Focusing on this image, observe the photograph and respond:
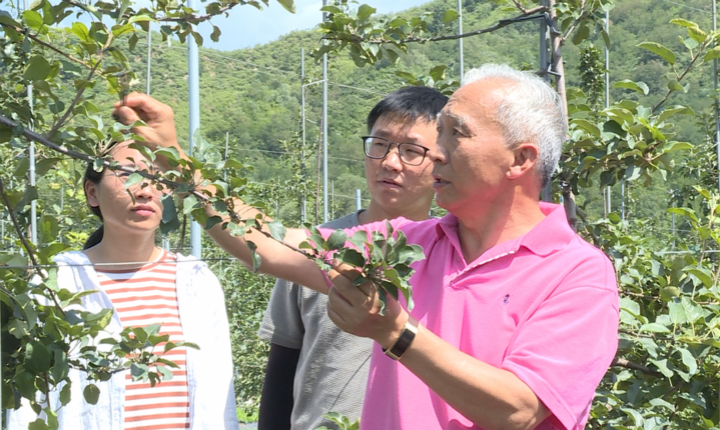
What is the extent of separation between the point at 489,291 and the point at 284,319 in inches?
30.0

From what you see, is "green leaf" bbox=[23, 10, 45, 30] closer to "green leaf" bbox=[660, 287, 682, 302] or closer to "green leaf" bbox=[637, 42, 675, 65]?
"green leaf" bbox=[637, 42, 675, 65]

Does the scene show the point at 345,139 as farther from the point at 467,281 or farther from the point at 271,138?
the point at 467,281

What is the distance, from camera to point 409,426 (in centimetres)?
146

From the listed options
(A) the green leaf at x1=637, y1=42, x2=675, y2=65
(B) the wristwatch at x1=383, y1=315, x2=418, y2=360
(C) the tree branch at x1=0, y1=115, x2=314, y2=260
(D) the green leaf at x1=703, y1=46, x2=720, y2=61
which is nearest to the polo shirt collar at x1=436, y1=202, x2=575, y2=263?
(B) the wristwatch at x1=383, y1=315, x2=418, y2=360

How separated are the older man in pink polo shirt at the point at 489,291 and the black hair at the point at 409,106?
0.44 metres

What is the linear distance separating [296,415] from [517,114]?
97cm

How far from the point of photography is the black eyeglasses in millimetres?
2113

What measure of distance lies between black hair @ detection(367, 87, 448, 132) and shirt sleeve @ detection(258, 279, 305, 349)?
0.51m

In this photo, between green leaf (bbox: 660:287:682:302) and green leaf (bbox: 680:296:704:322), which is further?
green leaf (bbox: 660:287:682:302)

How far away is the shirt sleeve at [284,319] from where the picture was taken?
6.82ft

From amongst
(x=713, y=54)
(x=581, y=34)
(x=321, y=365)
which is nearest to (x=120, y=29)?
(x=321, y=365)

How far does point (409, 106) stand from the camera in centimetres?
215

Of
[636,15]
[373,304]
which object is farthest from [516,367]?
[636,15]

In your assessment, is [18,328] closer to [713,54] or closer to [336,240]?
[336,240]
